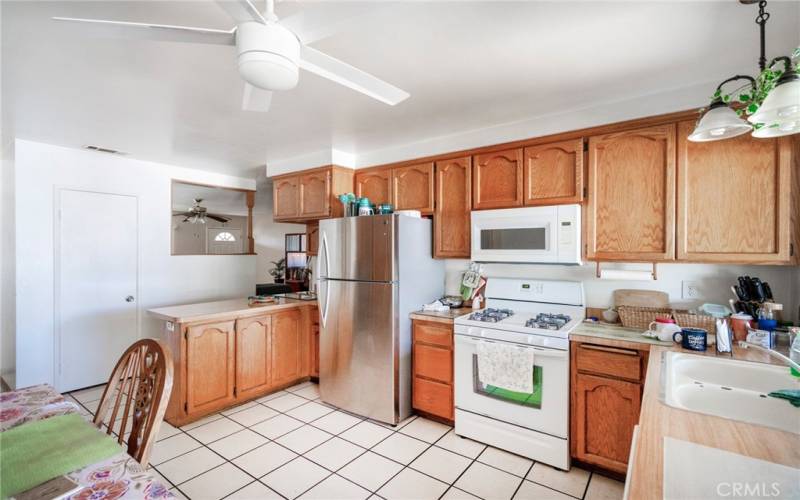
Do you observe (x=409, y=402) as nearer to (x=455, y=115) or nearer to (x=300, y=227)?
(x=455, y=115)

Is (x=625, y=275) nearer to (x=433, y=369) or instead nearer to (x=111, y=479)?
(x=433, y=369)

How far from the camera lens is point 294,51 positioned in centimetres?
114

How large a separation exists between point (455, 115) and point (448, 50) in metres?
0.89

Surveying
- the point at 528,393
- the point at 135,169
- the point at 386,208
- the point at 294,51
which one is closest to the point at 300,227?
the point at 135,169

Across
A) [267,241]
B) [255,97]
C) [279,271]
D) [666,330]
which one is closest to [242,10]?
[255,97]

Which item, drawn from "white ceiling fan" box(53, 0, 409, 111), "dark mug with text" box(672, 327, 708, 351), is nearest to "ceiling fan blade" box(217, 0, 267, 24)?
"white ceiling fan" box(53, 0, 409, 111)

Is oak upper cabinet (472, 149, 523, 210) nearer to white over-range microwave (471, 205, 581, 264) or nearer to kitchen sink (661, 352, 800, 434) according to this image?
white over-range microwave (471, 205, 581, 264)

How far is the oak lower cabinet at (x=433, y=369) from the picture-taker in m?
2.77

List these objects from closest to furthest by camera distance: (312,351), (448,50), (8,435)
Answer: (8,435) → (448,50) → (312,351)

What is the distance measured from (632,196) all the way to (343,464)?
256 cm

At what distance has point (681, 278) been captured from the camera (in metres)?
2.39

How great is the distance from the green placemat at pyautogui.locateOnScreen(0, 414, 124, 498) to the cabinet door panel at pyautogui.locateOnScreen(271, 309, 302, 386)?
7.42 feet

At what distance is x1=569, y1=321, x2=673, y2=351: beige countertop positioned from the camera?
203 centimetres

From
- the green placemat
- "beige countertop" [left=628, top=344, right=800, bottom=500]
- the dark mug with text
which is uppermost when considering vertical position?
the dark mug with text
